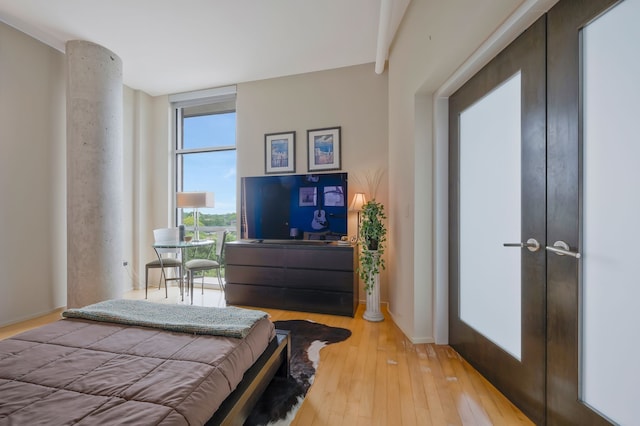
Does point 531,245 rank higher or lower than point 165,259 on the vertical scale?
higher

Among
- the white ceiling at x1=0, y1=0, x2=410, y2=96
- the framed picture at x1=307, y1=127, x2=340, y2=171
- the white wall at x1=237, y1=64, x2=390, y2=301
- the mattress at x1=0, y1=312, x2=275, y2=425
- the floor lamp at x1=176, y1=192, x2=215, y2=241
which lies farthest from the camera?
the floor lamp at x1=176, y1=192, x2=215, y2=241

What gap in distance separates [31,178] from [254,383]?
3.44 m

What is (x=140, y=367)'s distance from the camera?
42.9 inches

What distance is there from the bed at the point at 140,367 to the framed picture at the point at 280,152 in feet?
7.83

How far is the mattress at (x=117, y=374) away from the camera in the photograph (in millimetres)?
846

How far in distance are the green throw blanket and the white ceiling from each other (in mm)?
2616

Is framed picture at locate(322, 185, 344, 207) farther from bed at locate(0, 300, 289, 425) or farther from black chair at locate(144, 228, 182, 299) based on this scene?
black chair at locate(144, 228, 182, 299)

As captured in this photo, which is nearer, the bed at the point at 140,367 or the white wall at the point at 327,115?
the bed at the point at 140,367

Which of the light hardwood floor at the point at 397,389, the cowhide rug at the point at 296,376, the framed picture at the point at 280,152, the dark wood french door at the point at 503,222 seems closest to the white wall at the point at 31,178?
the framed picture at the point at 280,152

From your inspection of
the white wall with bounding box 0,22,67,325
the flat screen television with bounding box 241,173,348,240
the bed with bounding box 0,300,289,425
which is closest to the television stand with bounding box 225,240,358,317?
the flat screen television with bounding box 241,173,348,240

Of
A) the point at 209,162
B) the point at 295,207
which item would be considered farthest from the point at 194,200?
the point at 295,207

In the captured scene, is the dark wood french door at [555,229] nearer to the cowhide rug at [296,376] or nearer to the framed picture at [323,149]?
the cowhide rug at [296,376]

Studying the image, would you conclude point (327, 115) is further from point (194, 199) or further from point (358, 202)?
point (194, 199)

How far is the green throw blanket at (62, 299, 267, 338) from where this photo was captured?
1.40 meters
